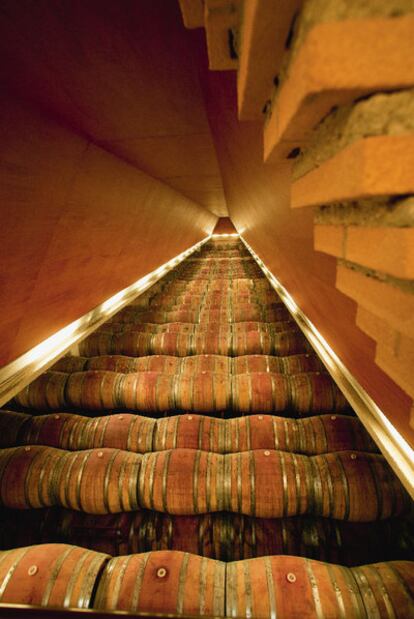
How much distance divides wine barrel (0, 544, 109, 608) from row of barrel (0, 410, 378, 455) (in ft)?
3.05

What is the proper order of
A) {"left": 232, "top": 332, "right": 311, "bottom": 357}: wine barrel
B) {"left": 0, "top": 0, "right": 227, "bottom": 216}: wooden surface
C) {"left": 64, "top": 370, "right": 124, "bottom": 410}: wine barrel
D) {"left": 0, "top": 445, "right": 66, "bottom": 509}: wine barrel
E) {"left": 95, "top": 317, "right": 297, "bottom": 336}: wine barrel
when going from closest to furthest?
{"left": 0, "top": 0, "right": 227, "bottom": 216}: wooden surface → {"left": 0, "top": 445, "right": 66, "bottom": 509}: wine barrel → {"left": 64, "top": 370, "right": 124, "bottom": 410}: wine barrel → {"left": 232, "top": 332, "right": 311, "bottom": 357}: wine barrel → {"left": 95, "top": 317, "right": 297, "bottom": 336}: wine barrel

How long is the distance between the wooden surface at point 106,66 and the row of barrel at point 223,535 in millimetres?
3051

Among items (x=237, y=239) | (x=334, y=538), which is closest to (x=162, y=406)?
(x=334, y=538)

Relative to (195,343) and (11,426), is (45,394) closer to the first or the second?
(11,426)

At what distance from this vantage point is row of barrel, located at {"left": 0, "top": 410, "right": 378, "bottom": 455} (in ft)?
8.04

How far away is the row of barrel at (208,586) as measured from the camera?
4.79ft

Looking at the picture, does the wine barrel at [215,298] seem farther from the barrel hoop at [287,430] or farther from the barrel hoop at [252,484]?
the barrel hoop at [252,484]

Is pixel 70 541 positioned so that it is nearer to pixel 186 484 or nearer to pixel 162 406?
pixel 186 484

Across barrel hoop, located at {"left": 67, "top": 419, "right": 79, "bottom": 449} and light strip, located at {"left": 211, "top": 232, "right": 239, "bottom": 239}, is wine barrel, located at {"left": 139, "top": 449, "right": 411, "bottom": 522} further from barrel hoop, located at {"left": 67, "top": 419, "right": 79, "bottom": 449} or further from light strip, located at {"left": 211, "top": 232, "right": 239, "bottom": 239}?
light strip, located at {"left": 211, "top": 232, "right": 239, "bottom": 239}

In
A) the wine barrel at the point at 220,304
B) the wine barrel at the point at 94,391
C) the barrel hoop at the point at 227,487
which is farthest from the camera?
the wine barrel at the point at 220,304

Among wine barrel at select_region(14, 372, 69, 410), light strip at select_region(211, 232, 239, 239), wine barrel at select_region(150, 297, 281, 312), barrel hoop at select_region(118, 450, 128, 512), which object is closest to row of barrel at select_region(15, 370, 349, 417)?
wine barrel at select_region(14, 372, 69, 410)

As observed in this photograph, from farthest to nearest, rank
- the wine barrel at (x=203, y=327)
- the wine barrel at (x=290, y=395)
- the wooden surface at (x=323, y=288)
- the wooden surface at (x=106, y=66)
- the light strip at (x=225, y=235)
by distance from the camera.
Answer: the light strip at (x=225, y=235)
the wine barrel at (x=203, y=327)
the wine barrel at (x=290, y=395)
the wooden surface at (x=323, y=288)
the wooden surface at (x=106, y=66)

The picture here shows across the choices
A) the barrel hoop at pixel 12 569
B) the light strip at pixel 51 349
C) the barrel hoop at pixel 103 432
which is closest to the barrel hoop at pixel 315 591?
the barrel hoop at pixel 12 569

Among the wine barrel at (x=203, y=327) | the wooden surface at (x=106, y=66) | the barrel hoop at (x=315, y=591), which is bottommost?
the barrel hoop at (x=315, y=591)
